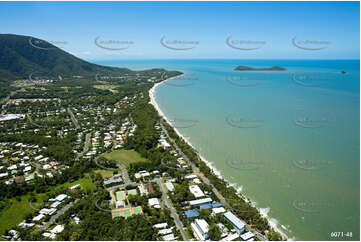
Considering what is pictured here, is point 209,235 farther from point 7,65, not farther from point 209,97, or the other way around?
point 7,65

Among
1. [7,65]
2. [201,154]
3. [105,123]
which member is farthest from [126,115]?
[7,65]

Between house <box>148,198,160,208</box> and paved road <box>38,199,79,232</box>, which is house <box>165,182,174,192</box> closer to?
house <box>148,198,160,208</box>

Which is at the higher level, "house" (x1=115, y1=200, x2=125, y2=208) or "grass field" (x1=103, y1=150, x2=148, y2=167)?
"grass field" (x1=103, y1=150, x2=148, y2=167)

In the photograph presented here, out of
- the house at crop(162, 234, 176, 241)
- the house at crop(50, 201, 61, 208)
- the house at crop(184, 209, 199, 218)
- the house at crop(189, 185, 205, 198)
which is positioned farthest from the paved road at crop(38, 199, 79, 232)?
the house at crop(189, 185, 205, 198)

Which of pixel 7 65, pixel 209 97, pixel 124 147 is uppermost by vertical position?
pixel 7 65

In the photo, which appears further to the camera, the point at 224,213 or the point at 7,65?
the point at 7,65

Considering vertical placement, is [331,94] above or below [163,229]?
above

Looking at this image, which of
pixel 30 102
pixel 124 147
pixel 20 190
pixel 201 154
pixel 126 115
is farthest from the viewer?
pixel 30 102
